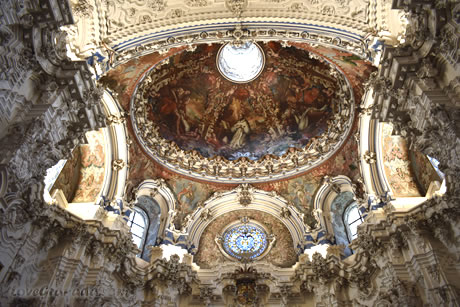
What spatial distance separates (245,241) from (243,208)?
1497 millimetres

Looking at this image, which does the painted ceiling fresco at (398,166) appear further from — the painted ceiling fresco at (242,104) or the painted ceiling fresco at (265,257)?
the painted ceiling fresco at (265,257)

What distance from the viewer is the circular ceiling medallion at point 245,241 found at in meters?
15.5

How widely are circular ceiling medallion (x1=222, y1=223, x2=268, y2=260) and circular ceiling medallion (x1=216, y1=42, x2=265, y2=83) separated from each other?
23.3 ft

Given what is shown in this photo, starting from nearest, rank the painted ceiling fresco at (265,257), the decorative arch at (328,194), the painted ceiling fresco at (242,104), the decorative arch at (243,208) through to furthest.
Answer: the painted ceiling fresco at (265,257)
the decorative arch at (328,194)
the decorative arch at (243,208)
the painted ceiling fresco at (242,104)

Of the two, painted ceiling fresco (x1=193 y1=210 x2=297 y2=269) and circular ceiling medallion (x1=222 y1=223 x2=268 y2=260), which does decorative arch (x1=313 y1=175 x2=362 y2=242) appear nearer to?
painted ceiling fresco (x1=193 y1=210 x2=297 y2=269)

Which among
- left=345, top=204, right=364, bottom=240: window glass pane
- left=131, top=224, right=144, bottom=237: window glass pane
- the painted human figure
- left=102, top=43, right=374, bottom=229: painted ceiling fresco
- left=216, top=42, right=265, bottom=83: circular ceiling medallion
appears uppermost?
left=216, top=42, right=265, bottom=83: circular ceiling medallion

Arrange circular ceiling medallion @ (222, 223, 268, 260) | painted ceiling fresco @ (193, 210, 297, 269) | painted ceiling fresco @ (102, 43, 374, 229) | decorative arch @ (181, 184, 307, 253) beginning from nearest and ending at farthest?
painted ceiling fresco @ (102, 43, 374, 229), painted ceiling fresco @ (193, 210, 297, 269), circular ceiling medallion @ (222, 223, 268, 260), decorative arch @ (181, 184, 307, 253)

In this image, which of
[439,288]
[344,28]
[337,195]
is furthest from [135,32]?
[439,288]

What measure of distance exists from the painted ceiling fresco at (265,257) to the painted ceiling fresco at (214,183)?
1.12 meters

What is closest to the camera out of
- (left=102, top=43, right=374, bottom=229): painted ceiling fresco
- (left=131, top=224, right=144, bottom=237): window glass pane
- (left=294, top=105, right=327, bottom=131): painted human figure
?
(left=102, top=43, right=374, bottom=229): painted ceiling fresco

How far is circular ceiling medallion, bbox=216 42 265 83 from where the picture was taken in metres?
18.3

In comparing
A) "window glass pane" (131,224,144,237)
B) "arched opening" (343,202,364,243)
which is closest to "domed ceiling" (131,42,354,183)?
"arched opening" (343,202,364,243)

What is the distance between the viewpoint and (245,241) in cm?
1591

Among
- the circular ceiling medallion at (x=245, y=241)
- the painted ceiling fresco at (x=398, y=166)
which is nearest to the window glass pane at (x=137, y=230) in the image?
the circular ceiling medallion at (x=245, y=241)
